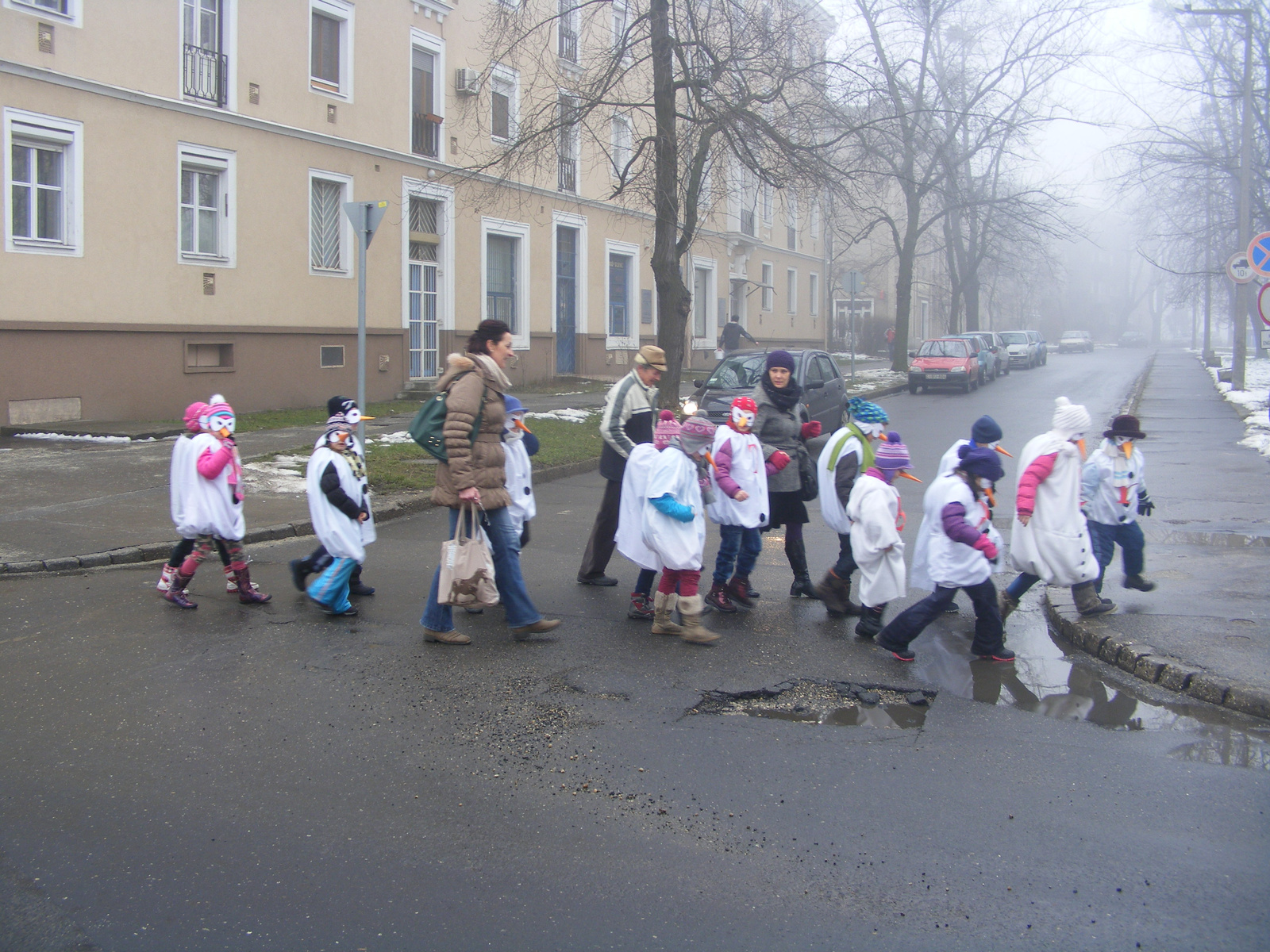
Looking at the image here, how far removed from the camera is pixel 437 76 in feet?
74.3

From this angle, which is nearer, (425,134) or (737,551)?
(737,551)

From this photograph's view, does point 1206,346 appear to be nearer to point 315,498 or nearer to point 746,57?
point 746,57

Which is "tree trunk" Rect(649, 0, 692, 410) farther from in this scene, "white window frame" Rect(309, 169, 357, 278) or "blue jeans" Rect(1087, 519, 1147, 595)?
"blue jeans" Rect(1087, 519, 1147, 595)

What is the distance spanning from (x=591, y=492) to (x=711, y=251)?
78.5 feet

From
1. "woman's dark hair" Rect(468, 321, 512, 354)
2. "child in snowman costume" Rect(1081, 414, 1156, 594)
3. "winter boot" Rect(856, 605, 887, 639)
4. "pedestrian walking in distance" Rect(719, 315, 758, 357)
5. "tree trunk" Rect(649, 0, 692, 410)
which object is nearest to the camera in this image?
Result: "woman's dark hair" Rect(468, 321, 512, 354)

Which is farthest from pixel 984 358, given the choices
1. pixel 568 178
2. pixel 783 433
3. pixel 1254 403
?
pixel 783 433

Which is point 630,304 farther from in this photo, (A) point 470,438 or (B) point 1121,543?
(A) point 470,438

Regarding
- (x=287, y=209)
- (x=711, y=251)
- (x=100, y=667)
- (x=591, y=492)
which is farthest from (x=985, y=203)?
(x=100, y=667)

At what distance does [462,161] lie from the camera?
77.4 feet

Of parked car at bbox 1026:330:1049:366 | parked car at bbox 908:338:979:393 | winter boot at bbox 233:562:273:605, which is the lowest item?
winter boot at bbox 233:562:273:605

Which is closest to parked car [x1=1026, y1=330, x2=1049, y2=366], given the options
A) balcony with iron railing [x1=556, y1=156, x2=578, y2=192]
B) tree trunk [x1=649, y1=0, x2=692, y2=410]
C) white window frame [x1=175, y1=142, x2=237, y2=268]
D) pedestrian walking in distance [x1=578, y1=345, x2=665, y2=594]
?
balcony with iron railing [x1=556, y1=156, x2=578, y2=192]

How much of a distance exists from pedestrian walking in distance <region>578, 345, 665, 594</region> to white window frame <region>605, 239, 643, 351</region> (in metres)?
22.0

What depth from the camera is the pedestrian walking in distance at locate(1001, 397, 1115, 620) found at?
247 inches

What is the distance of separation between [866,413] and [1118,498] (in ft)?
6.14
